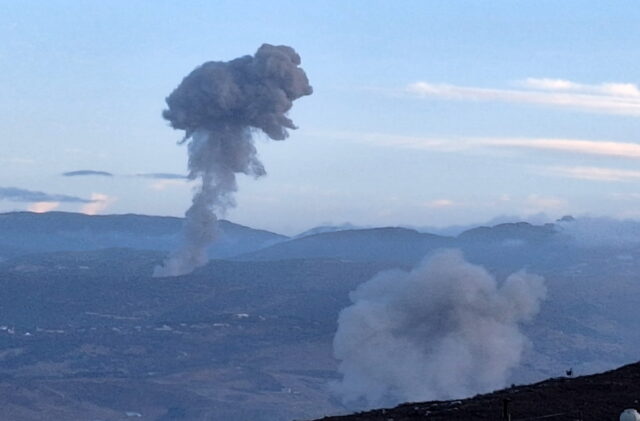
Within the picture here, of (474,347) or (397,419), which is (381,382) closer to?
(474,347)

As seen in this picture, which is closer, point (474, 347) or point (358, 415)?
point (358, 415)

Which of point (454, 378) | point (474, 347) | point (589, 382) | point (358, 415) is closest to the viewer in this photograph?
point (358, 415)

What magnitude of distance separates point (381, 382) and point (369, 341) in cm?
591

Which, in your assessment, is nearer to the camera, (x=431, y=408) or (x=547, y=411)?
(x=547, y=411)

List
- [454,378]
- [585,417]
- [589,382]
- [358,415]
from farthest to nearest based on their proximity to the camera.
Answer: [454,378]
[589,382]
[358,415]
[585,417]

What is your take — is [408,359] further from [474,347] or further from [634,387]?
[634,387]

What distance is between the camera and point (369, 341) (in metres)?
197

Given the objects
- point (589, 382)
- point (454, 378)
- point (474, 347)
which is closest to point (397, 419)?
point (589, 382)

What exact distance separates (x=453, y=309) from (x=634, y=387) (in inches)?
4876

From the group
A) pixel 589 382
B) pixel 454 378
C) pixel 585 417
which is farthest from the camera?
pixel 454 378

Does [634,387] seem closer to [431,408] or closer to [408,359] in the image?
[431,408]

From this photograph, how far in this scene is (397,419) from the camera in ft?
226

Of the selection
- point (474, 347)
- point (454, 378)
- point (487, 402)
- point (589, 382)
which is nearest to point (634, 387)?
point (589, 382)

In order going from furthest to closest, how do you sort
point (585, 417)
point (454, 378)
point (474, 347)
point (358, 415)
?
point (474, 347), point (454, 378), point (358, 415), point (585, 417)
